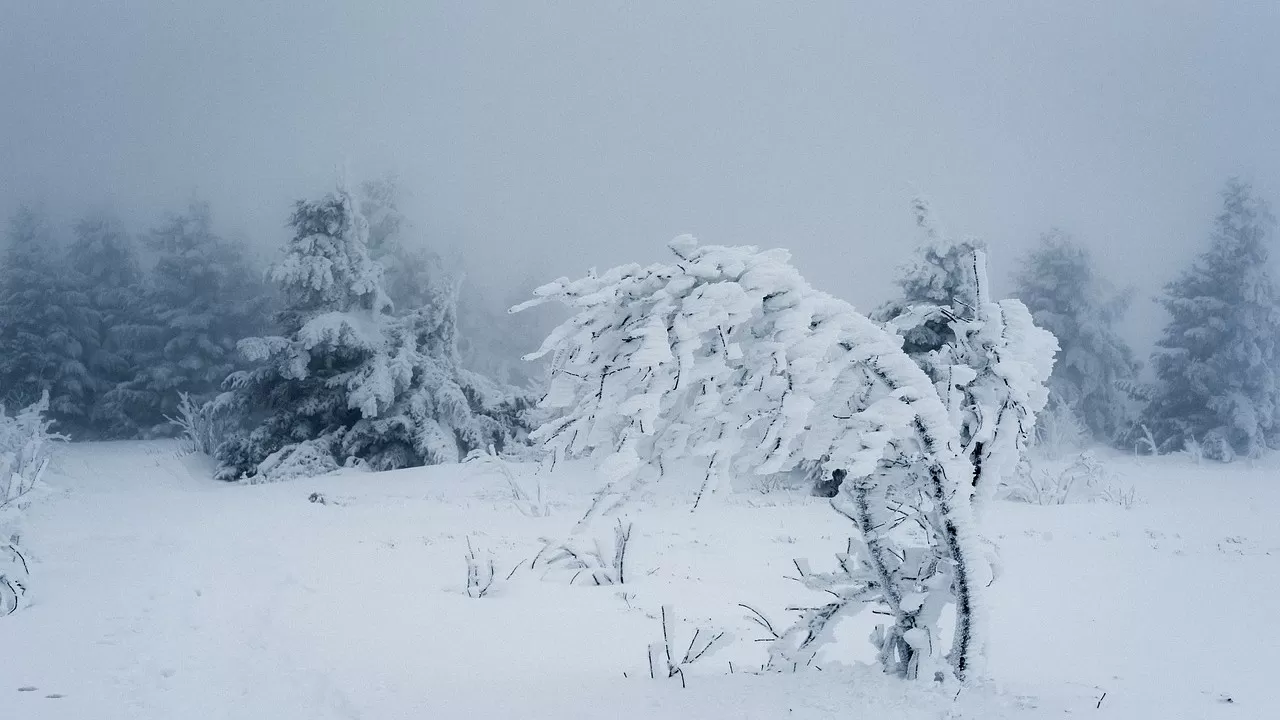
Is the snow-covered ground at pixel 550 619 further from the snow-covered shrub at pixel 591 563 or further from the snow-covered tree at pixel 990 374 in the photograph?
the snow-covered tree at pixel 990 374

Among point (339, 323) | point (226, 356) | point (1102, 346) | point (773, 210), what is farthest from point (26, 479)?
point (773, 210)

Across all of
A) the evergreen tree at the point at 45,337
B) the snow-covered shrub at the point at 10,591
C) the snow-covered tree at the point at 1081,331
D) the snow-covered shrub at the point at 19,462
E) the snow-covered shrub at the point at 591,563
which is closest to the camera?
the snow-covered shrub at the point at 10,591

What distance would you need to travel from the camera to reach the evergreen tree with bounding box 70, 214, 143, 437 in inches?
1168

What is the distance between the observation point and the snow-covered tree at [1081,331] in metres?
28.5

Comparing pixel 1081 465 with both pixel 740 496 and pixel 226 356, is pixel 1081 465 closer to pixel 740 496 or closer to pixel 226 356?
pixel 740 496

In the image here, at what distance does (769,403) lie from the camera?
3338 millimetres

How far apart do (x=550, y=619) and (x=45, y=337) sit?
3266 centimetres

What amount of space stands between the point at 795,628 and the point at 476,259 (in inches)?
1583

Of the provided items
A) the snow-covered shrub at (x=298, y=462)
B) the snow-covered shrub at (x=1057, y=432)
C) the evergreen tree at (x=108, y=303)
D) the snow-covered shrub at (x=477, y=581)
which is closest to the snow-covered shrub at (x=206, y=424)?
the snow-covered shrub at (x=298, y=462)

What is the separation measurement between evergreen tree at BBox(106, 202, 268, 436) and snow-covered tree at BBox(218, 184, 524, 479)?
8.89 metres

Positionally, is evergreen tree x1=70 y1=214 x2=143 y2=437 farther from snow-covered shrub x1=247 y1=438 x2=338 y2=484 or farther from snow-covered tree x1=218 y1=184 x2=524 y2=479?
snow-covered shrub x1=247 y1=438 x2=338 y2=484

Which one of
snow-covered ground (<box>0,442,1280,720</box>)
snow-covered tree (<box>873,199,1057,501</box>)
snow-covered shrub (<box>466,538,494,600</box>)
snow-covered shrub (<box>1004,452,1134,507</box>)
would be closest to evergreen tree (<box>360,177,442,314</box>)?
snow-covered ground (<box>0,442,1280,720</box>)

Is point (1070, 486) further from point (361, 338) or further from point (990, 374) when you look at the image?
point (361, 338)

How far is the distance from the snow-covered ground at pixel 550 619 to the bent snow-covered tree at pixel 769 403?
0.33 m
